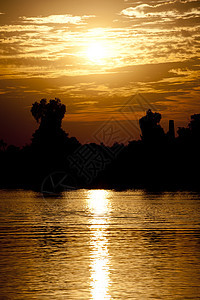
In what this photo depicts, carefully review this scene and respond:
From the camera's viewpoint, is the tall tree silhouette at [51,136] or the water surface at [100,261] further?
the tall tree silhouette at [51,136]

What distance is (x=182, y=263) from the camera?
93.1 ft

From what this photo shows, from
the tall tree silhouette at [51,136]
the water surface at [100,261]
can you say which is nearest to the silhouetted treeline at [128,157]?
the tall tree silhouette at [51,136]

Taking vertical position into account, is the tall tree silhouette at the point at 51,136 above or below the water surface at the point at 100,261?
above

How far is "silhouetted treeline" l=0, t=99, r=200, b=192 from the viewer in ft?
584

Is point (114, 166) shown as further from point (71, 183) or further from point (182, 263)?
point (182, 263)

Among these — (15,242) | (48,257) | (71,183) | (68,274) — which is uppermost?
(71,183)

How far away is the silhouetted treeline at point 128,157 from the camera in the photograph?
177875mm

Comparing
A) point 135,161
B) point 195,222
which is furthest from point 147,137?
point 195,222

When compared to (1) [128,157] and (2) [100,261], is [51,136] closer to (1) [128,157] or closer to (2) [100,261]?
(1) [128,157]

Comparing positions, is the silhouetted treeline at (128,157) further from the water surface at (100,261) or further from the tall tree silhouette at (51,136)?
the water surface at (100,261)

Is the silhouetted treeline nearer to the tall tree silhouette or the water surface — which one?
the tall tree silhouette

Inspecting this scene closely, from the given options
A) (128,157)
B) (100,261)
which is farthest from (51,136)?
(100,261)

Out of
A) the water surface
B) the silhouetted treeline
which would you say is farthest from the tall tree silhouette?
the water surface

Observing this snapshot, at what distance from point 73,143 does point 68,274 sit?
166755mm
